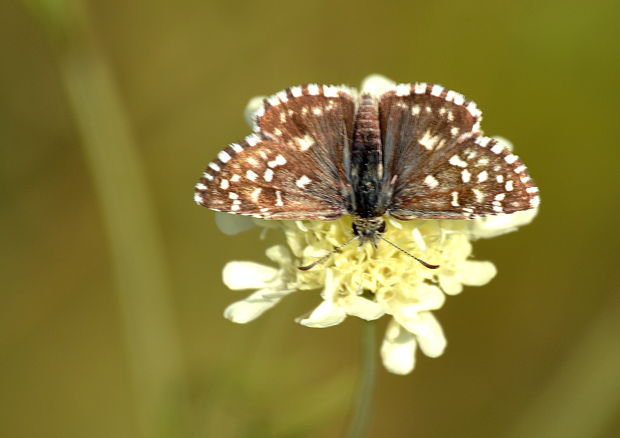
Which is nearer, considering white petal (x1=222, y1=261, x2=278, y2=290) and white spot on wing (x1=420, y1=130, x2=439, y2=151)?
white spot on wing (x1=420, y1=130, x2=439, y2=151)

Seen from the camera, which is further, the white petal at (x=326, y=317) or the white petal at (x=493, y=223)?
the white petal at (x=493, y=223)

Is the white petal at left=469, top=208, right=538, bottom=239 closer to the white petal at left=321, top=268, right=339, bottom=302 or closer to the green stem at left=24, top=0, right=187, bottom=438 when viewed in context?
the white petal at left=321, top=268, right=339, bottom=302

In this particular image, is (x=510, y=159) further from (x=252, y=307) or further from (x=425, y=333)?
(x=252, y=307)

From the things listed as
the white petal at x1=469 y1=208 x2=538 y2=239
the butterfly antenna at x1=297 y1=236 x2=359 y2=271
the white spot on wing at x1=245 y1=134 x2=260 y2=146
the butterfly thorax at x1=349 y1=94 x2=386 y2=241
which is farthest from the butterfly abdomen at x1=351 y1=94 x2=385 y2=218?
the white petal at x1=469 y1=208 x2=538 y2=239

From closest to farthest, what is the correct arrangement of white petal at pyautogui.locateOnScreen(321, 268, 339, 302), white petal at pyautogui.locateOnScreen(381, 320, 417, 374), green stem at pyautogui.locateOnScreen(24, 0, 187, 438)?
white petal at pyautogui.locateOnScreen(321, 268, 339, 302), white petal at pyautogui.locateOnScreen(381, 320, 417, 374), green stem at pyautogui.locateOnScreen(24, 0, 187, 438)

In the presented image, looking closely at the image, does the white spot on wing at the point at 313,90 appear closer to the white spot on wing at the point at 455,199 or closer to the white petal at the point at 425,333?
the white spot on wing at the point at 455,199

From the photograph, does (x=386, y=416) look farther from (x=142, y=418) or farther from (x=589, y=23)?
(x=589, y=23)

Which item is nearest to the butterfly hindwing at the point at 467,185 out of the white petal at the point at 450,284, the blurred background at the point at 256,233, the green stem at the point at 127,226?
the white petal at the point at 450,284
